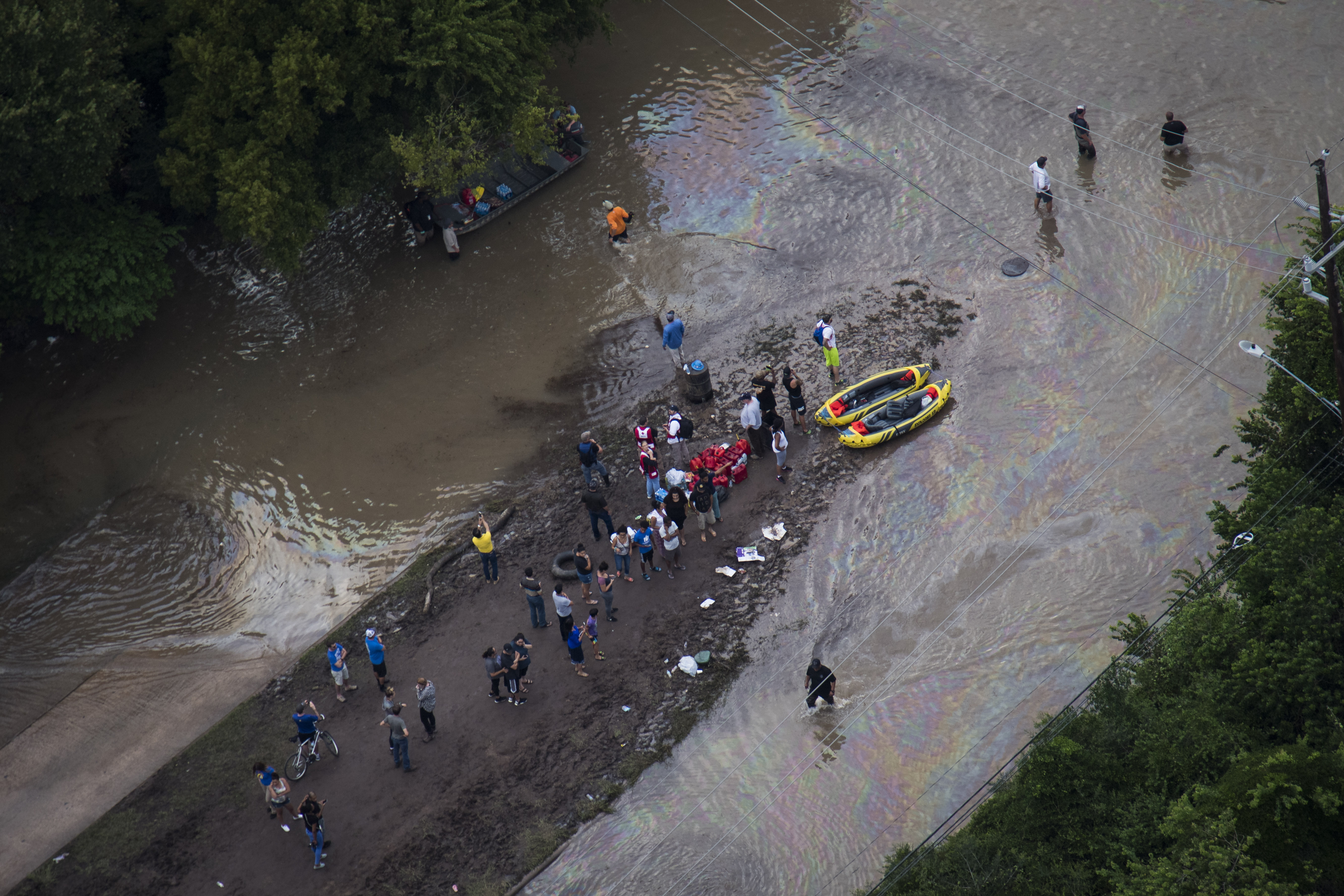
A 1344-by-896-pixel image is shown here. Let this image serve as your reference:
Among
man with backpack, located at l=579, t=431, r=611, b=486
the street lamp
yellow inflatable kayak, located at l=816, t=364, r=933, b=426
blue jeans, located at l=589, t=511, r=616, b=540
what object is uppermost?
the street lamp

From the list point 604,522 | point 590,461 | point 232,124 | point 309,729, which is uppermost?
point 232,124

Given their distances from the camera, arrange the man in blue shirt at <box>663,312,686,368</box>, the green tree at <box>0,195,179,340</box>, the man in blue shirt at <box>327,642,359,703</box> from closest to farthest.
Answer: the man in blue shirt at <box>327,642,359,703</box>
the green tree at <box>0,195,179,340</box>
the man in blue shirt at <box>663,312,686,368</box>

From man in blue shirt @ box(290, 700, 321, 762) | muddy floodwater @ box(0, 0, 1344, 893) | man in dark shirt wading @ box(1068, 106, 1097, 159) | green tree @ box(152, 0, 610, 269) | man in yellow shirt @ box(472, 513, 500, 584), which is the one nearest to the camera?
muddy floodwater @ box(0, 0, 1344, 893)

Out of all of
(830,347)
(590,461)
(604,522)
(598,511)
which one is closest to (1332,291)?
(830,347)

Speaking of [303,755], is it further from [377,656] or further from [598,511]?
[598,511]

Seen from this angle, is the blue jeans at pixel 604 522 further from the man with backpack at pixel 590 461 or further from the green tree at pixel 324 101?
the green tree at pixel 324 101

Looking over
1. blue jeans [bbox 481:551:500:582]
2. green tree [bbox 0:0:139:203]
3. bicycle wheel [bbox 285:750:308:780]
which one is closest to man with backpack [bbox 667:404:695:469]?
blue jeans [bbox 481:551:500:582]

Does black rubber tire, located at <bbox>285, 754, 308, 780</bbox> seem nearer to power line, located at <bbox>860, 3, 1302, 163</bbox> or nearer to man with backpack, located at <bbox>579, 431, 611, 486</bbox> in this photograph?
man with backpack, located at <bbox>579, 431, 611, 486</bbox>

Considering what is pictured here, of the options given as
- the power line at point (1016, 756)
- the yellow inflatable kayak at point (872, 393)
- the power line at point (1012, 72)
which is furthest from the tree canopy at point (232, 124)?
the power line at point (1016, 756)
